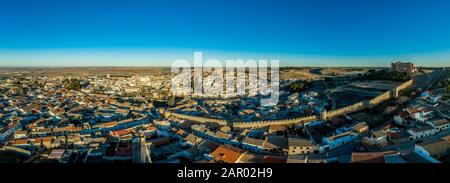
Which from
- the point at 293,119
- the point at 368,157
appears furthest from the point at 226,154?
the point at 293,119

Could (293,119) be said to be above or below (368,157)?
above

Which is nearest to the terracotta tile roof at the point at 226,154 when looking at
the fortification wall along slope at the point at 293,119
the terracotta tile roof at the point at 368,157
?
the terracotta tile roof at the point at 368,157

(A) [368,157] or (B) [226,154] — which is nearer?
(A) [368,157]

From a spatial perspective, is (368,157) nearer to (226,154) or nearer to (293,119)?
(226,154)

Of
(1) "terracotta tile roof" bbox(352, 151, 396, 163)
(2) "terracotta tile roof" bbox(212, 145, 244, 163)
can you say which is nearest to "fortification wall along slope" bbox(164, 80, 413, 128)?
(2) "terracotta tile roof" bbox(212, 145, 244, 163)

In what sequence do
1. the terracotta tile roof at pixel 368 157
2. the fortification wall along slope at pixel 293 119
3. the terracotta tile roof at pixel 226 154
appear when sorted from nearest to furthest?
1. the terracotta tile roof at pixel 368 157
2. the terracotta tile roof at pixel 226 154
3. the fortification wall along slope at pixel 293 119

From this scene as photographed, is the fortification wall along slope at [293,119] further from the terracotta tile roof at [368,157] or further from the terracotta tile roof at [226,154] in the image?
the terracotta tile roof at [368,157]

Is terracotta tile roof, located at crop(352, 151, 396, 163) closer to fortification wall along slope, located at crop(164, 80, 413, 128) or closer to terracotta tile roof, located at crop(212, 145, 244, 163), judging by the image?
terracotta tile roof, located at crop(212, 145, 244, 163)

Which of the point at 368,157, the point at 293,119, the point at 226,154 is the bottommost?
the point at 226,154

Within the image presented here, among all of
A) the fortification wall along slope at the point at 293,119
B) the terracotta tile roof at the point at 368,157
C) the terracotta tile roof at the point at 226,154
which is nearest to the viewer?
the terracotta tile roof at the point at 368,157
